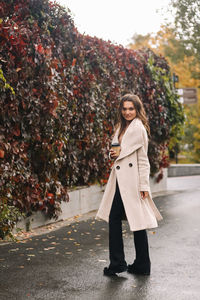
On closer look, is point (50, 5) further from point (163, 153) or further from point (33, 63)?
point (163, 153)

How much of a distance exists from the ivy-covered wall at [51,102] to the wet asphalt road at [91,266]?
32.0 inches

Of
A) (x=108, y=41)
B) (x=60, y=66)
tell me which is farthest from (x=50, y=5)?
(x=108, y=41)

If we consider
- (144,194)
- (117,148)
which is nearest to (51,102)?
(117,148)

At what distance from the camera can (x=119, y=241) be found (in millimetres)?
5441

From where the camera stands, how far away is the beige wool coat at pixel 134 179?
17.4 ft

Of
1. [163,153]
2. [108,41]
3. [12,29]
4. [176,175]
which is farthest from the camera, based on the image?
[176,175]

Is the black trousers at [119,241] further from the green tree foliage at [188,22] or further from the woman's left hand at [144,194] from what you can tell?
the green tree foliage at [188,22]

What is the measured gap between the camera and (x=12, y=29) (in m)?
6.62

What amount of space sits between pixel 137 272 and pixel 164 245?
4.87ft

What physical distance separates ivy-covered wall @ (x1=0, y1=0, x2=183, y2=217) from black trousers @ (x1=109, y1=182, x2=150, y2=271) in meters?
1.78

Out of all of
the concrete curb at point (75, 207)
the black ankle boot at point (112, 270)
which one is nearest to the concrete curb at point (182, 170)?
the concrete curb at point (75, 207)

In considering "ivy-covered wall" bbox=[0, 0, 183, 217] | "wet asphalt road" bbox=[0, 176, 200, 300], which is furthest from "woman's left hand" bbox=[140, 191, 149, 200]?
"ivy-covered wall" bbox=[0, 0, 183, 217]

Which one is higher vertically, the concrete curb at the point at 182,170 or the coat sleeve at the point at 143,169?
the coat sleeve at the point at 143,169

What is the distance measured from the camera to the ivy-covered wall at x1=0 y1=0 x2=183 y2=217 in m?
6.82
